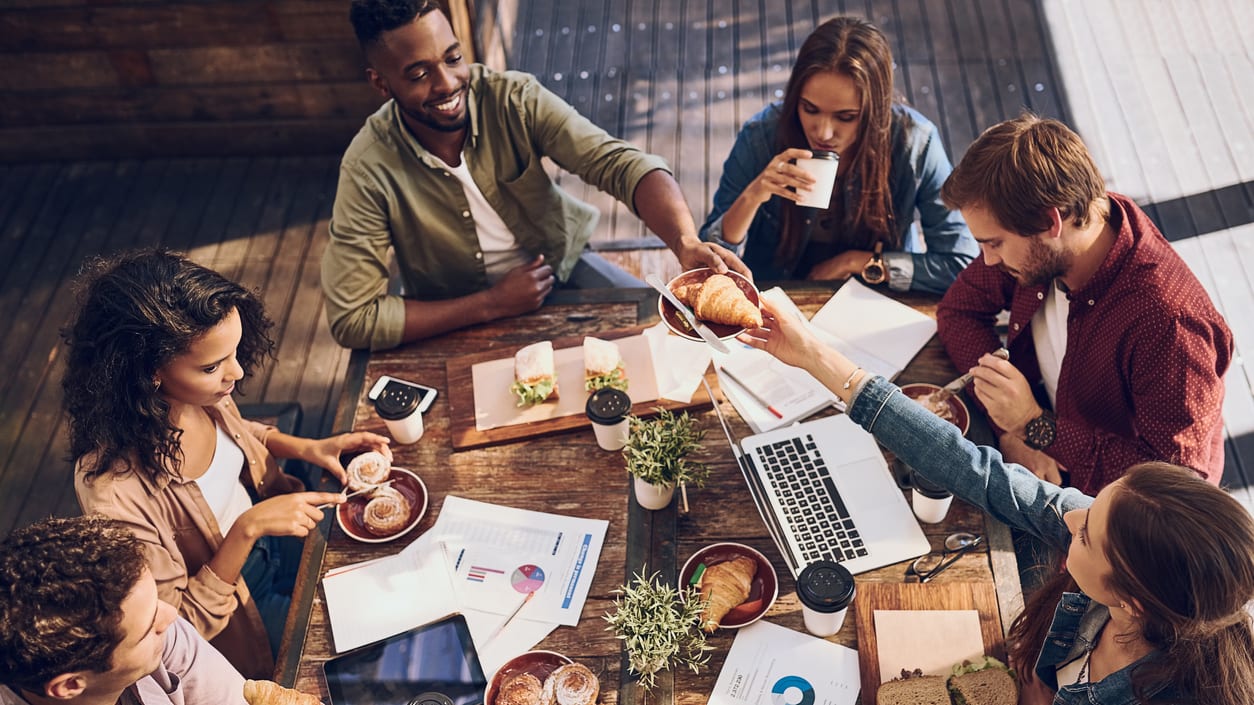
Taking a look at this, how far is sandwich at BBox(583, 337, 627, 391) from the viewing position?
90.7 inches

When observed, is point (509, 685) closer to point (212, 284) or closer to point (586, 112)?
point (212, 284)

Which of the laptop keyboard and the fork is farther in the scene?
the fork

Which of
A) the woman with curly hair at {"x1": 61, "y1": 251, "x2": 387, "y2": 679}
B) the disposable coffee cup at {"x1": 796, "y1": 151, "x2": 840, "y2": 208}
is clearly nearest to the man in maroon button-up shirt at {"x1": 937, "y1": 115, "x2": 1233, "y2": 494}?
the disposable coffee cup at {"x1": 796, "y1": 151, "x2": 840, "y2": 208}

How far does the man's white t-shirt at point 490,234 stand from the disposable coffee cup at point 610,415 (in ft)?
2.67

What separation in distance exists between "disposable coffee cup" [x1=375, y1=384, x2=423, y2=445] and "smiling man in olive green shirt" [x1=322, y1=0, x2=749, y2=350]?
265mm

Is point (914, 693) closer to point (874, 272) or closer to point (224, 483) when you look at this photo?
point (874, 272)

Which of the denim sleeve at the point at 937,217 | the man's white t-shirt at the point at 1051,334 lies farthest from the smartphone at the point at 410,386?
the man's white t-shirt at the point at 1051,334

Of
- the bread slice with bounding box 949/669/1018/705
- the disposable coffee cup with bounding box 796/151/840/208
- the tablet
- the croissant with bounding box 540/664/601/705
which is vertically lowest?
the bread slice with bounding box 949/669/1018/705

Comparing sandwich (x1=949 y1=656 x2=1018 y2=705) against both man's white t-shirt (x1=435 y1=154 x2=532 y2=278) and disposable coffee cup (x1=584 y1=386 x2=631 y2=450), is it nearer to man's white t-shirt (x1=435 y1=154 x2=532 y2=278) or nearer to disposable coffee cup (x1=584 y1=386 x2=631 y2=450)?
disposable coffee cup (x1=584 y1=386 x2=631 y2=450)

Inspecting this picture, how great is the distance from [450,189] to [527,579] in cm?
115

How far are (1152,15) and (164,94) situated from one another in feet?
14.6

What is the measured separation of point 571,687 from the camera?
5.98ft

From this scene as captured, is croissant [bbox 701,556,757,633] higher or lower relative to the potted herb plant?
lower

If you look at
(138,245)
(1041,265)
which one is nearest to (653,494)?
(1041,265)
